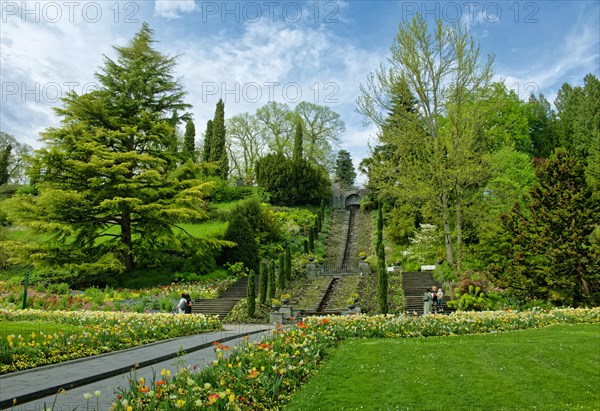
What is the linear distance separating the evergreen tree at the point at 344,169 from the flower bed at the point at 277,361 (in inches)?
1599

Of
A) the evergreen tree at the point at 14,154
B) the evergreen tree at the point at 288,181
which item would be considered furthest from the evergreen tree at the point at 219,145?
the evergreen tree at the point at 14,154

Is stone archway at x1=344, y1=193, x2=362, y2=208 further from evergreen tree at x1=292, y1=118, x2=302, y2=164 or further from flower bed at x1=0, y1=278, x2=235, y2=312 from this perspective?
flower bed at x1=0, y1=278, x2=235, y2=312

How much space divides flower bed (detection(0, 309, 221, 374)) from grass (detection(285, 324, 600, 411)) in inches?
177

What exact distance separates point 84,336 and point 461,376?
22.8 ft

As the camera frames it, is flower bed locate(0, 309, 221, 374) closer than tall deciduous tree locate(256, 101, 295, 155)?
Yes

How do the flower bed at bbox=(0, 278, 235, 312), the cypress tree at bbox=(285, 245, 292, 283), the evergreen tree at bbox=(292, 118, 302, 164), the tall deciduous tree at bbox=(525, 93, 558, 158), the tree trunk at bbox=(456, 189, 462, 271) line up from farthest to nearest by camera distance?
the evergreen tree at bbox=(292, 118, 302, 164)
the tall deciduous tree at bbox=(525, 93, 558, 158)
the cypress tree at bbox=(285, 245, 292, 283)
the tree trunk at bbox=(456, 189, 462, 271)
the flower bed at bbox=(0, 278, 235, 312)

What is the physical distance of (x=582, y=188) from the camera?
14516 mm

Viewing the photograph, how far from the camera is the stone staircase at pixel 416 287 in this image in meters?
18.0

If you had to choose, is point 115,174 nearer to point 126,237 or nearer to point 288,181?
point 126,237

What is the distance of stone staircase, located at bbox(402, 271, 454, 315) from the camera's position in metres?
18.0

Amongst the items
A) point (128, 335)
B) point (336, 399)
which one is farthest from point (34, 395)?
point (128, 335)

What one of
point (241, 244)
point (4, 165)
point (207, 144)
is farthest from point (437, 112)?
point (4, 165)

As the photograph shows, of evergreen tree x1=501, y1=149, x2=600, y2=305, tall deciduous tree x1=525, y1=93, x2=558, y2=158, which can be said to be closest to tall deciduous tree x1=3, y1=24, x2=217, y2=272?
evergreen tree x1=501, y1=149, x2=600, y2=305

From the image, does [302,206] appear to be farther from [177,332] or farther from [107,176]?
[177,332]
